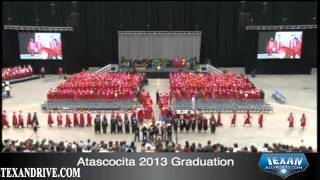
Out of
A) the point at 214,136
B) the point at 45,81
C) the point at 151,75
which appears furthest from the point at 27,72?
the point at 214,136

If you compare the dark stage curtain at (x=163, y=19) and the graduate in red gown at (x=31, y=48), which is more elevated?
the dark stage curtain at (x=163, y=19)

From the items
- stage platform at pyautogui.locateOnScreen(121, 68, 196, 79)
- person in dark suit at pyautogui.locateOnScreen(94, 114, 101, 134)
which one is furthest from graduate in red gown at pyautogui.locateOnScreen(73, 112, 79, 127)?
stage platform at pyautogui.locateOnScreen(121, 68, 196, 79)

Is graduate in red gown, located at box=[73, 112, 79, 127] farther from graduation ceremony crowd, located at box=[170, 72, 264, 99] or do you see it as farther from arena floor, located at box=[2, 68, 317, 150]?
graduation ceremony crowd, located at box=[170, 72, 264, 99]

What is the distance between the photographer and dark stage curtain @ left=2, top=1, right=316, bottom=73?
41.4 meters

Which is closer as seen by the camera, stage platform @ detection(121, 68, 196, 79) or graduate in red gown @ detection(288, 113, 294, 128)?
graduate in red gown @ detection(288, 113, 294, 128)

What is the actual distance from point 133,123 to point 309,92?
14.7 metres

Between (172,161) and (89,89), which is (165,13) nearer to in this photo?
(89,89)

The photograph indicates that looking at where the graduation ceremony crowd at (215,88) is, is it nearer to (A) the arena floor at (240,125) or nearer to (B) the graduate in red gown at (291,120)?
(A) the arena floor at (240,125)

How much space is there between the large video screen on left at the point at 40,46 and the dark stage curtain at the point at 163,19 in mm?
3806

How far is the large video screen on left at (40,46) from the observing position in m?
36.8

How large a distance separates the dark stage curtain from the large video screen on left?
12.5ft

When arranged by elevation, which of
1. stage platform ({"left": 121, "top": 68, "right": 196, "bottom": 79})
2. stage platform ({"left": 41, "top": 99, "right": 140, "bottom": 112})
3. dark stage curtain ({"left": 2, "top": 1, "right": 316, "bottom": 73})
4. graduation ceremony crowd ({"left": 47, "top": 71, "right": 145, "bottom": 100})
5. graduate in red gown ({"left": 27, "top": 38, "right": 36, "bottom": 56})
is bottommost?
stage platform ({"left": 41, "top": 99, "right": 140, "bottom": 112})

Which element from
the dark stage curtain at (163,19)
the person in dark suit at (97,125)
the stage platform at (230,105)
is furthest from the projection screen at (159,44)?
the person in dark suit at (97,125)

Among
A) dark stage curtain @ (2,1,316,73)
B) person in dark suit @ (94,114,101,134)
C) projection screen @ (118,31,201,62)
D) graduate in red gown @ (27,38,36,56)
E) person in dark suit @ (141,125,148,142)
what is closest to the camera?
person in dark suit @ (141,125,148,142)
